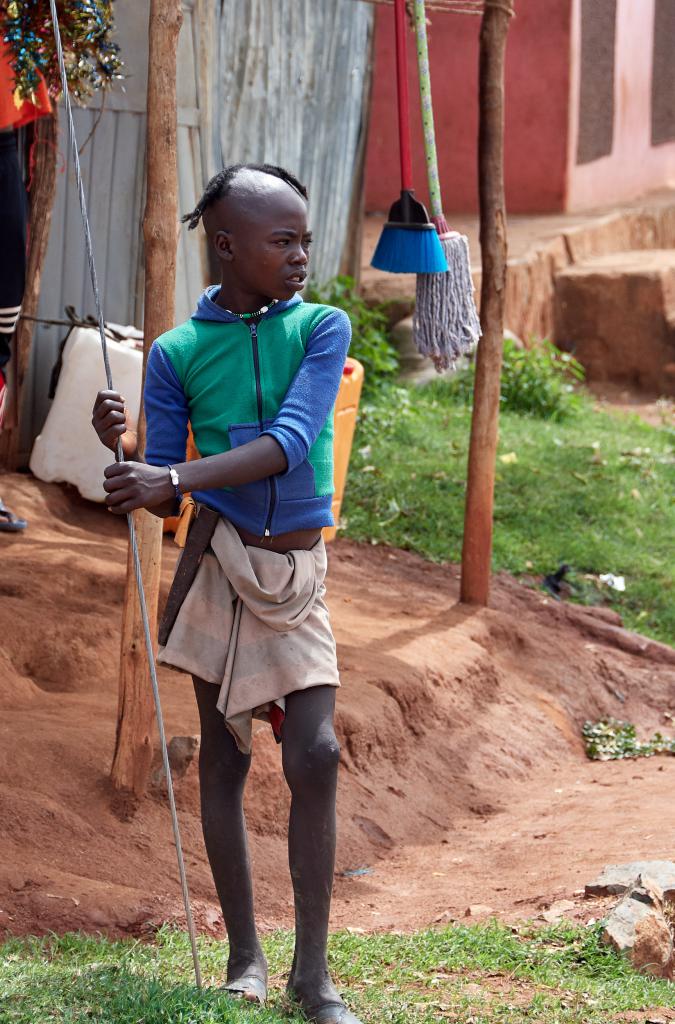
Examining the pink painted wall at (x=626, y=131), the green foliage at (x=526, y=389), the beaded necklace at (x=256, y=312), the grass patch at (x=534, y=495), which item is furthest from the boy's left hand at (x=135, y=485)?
the pink painted wall at (x=626, y=131)

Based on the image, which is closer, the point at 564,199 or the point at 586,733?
the point at 586,733

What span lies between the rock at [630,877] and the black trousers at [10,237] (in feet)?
10.7

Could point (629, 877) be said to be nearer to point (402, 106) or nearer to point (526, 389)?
point (402, 106)

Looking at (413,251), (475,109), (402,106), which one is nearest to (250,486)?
(413,251)

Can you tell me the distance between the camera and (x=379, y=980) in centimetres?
318

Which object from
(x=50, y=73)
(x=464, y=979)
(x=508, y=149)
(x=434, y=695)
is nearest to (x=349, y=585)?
(x=434, y=695)

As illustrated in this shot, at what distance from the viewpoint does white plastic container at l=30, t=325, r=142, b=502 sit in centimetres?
638

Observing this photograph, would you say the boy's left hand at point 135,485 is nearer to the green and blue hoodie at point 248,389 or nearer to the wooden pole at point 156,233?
the green and blue hoodie at point 248,389

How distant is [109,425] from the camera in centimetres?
259

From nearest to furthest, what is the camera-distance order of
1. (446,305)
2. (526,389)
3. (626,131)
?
(446,305) → (526,389) → (626,131)

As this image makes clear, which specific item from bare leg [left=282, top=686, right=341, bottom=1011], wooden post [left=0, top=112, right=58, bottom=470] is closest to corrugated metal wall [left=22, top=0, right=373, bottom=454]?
wooden post [left=0, top=112, right=58, bottom=470]

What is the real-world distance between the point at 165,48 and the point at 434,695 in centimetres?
275

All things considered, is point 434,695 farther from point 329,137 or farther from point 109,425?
point 329,137

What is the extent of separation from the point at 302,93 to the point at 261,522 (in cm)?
655
